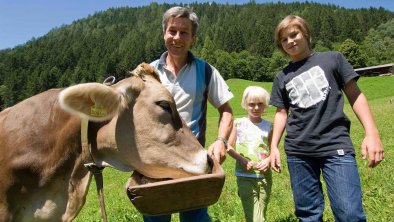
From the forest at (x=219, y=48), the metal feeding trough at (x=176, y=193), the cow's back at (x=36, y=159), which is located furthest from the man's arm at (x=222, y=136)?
the forest at (x=219, y=48)

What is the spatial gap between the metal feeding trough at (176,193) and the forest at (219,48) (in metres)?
96.5

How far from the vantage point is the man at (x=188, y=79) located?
3941mm

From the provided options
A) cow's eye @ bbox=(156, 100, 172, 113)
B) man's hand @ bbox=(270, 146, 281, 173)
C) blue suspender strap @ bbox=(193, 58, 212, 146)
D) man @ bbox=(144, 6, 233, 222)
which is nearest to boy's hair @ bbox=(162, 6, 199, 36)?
man @ bbox=(144, 6, 233, 222)

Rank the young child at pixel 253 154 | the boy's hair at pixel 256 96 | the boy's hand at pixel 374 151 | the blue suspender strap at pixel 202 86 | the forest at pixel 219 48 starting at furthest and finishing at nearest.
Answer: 1. the forest at pixel 219 48
2. the boy's hair at pixel 256 96
3. the young child at pixel 253 154
4. the blue suspender strap at pixel 202 86
5. the boy's hand at pixel 374 151

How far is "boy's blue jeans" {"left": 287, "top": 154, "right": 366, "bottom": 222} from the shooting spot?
3758 millimetres

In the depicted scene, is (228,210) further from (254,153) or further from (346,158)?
(346,158)

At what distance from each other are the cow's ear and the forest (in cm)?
9628

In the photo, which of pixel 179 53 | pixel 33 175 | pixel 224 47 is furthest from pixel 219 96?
pixel 224 47

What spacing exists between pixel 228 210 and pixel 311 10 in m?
177

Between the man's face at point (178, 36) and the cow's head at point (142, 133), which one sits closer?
the cow's head at point (142, 133)

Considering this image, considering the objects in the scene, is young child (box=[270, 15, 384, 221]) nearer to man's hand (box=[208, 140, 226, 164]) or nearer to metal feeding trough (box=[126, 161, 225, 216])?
man's hand (box=[208, 140, 226, 164])

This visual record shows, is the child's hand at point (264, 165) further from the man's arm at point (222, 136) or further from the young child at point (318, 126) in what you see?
the man's arm at point (222, 136)

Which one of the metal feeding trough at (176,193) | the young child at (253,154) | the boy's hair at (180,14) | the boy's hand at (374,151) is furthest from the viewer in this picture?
the young child at (253,154)

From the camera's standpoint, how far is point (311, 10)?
562 ft
